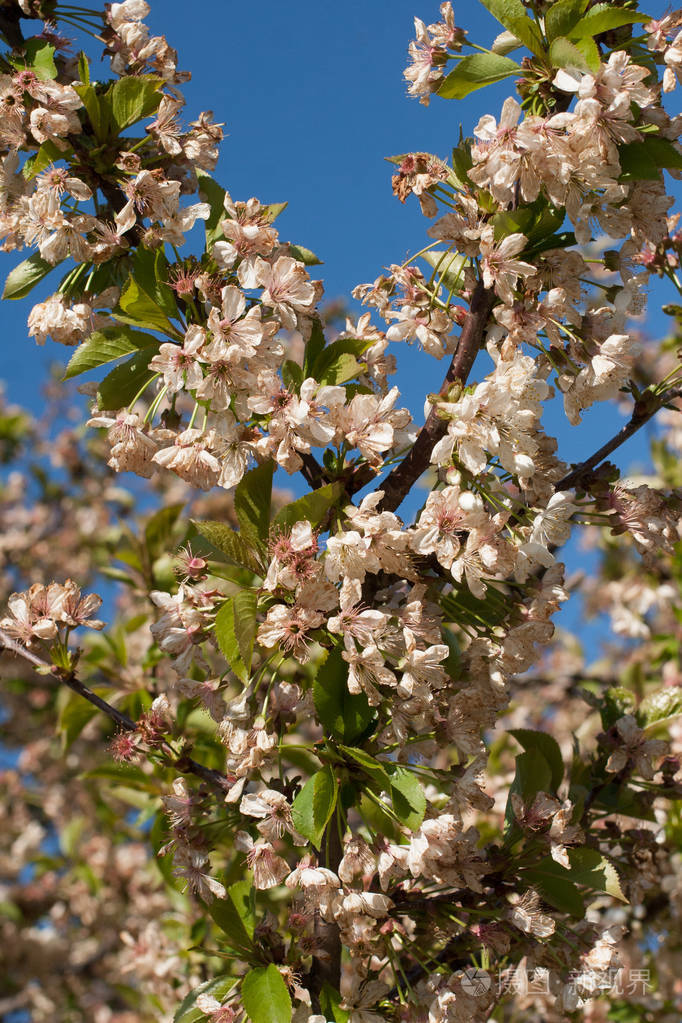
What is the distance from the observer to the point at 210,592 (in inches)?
66.7

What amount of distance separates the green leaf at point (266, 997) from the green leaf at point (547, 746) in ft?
2.50

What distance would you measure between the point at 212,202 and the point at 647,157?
33.9 inches

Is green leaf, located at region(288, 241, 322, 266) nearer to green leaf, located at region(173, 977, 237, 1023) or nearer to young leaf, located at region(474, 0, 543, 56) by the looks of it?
young leaf, located at region(474, 0, 543, 56)

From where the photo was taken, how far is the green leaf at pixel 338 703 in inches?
61.8

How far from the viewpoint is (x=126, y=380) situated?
178 cm

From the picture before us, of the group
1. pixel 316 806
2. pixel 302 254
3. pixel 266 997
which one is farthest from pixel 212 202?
pixel 266 997

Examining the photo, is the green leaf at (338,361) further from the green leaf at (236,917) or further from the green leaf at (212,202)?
the green leaf at (236,917)

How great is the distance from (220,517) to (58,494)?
2.06 meters

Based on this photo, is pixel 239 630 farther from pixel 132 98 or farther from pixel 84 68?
pixel 84 68

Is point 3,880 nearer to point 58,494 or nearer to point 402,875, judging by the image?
point 58,494

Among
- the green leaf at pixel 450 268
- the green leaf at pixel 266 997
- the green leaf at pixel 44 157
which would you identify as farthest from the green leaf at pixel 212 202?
the green leaf at pixel 266 997

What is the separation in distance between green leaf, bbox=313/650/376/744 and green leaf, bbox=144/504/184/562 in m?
1.63

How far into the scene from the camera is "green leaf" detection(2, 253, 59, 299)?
6.20 feet

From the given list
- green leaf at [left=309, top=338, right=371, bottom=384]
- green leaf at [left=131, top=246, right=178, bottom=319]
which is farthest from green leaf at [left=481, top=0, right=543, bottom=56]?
green leaf at [left=131, top=246, right=178, bottom=319]
